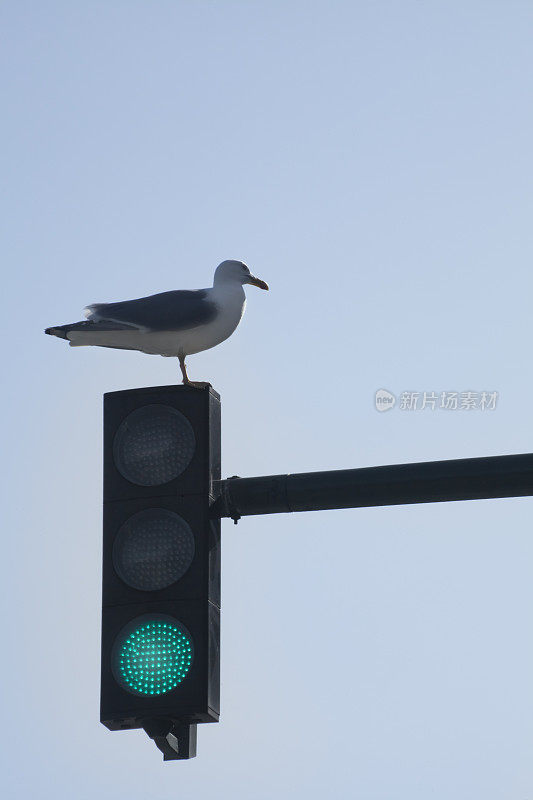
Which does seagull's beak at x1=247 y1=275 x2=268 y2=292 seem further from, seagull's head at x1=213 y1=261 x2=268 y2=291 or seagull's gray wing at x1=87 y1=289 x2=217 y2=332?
seagull's gray wing at x1=87 y1=289 x2=217 y2=332

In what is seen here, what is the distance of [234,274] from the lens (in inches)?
264

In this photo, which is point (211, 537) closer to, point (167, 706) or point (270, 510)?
point (270, 510)

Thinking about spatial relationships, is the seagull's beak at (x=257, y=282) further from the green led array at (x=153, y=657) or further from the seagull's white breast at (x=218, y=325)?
the green led array at (x=153, y=657)

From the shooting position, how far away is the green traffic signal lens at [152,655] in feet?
10.5

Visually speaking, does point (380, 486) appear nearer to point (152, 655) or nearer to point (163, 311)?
point (152, 655)

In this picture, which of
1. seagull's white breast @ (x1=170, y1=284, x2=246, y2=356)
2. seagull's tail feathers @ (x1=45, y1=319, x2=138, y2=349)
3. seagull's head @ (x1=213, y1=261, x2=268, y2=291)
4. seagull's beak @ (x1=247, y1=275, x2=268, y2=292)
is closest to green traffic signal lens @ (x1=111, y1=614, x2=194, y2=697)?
seagull's tail feathers @ (x1=45, y1=319, x2=138, y2=349)

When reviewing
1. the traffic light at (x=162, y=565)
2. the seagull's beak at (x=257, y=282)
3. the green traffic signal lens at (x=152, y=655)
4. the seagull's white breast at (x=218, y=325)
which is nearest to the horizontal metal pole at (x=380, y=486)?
the traffic light at (x=162, y=565)

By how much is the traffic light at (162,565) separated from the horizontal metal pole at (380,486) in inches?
4.7

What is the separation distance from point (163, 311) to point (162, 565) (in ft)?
8.65

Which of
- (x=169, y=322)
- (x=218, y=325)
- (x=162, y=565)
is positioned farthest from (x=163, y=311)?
(x=162, y=565)

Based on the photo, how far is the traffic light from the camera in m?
3.20

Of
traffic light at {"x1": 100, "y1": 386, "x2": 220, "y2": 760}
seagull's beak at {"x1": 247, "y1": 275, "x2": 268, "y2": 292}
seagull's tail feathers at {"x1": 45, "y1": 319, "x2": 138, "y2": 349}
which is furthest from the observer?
seagull's beak at {"x1": 247, "y1": 275, "x2": 268, "y2": 292}

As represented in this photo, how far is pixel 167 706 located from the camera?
125 inches

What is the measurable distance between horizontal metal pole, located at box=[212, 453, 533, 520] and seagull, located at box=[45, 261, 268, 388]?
1.70 meters
